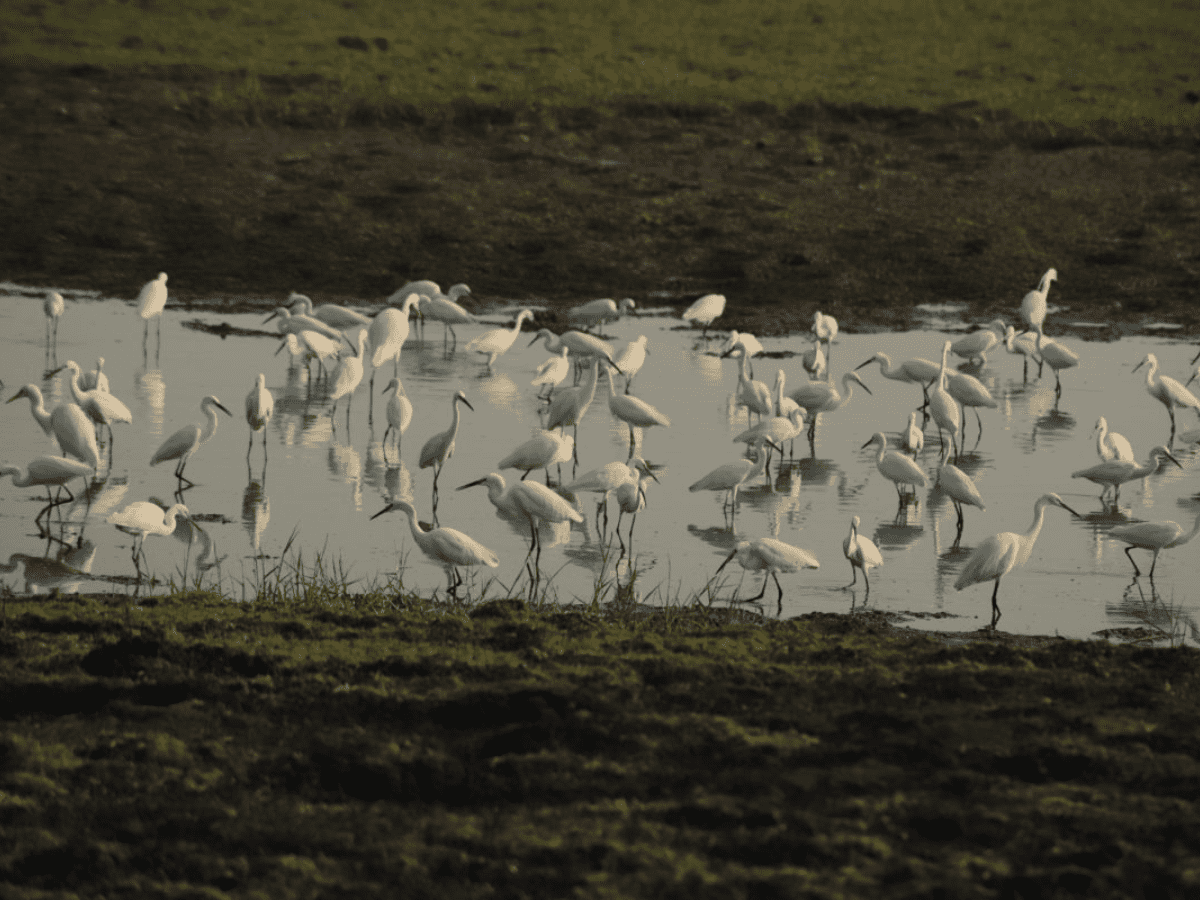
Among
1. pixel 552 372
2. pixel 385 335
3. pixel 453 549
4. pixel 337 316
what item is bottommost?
pixel 453 549

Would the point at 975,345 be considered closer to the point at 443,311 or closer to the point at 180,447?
the point at 443,311

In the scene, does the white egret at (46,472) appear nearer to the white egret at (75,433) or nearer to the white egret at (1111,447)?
the white egret at (75,433)

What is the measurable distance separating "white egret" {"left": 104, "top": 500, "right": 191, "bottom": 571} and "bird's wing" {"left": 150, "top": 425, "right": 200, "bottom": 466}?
5.84 ft

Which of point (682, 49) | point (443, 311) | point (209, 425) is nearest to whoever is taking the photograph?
point (209, 425)

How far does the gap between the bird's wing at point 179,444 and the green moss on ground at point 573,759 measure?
11.7 feet

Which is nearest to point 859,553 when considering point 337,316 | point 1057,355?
point 1057,355

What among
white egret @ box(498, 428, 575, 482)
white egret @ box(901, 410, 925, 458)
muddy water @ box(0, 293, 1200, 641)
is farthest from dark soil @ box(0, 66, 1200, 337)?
white egret @ box(498, 428, 575, 482)

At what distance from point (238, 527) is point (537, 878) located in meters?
5.85

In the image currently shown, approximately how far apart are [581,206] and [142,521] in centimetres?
1809

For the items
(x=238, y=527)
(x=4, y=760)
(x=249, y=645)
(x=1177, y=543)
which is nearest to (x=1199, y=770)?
(x=1177, y=543)

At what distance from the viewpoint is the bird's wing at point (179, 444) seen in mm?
11008

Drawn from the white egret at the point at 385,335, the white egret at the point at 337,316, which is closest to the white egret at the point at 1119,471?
the white egret at the point at 385,335

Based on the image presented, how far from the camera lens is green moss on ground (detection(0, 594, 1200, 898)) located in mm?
4758

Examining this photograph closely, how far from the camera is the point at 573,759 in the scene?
562cm
